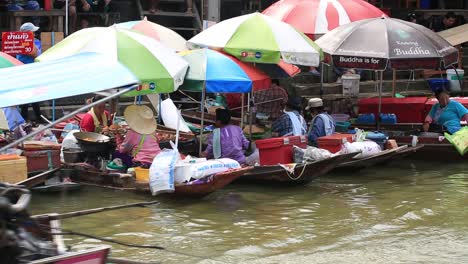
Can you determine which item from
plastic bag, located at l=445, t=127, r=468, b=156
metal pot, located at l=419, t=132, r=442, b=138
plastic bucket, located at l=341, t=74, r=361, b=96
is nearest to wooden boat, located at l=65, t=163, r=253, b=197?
plastic bag, located at l=445, t=127, r=468, b=156

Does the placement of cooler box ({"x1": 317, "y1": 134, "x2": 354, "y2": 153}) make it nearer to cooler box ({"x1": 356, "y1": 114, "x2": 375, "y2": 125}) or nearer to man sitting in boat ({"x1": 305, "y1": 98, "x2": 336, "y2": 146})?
man sitting in boat ({"x1": 305, "y1": 98, "x2": 336, "y2": 146})

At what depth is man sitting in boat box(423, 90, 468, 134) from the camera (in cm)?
1441

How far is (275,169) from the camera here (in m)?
11.8

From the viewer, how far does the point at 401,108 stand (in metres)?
15.7

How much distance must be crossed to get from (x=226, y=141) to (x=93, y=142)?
1923 millimetres

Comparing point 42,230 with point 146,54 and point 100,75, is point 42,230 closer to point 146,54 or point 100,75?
point 100,75

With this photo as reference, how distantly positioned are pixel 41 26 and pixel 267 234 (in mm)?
9914

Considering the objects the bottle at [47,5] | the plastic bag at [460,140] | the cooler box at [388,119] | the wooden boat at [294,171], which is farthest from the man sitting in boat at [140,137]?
the bottle at [47,5]

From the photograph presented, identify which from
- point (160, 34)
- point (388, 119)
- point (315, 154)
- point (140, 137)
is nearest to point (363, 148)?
point (315, 154)

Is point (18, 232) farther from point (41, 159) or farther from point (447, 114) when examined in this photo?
point (447, 114)

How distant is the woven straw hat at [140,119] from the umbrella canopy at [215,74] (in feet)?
2.84

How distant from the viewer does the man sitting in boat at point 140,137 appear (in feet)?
37.5

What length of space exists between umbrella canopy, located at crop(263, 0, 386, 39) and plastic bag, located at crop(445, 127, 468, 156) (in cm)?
341

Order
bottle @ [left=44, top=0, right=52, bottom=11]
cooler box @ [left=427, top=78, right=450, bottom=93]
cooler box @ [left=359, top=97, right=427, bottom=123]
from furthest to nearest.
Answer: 1. cooler box @ [left=427, top=78, right=450, bottom=93]
2. bottle @ [left=44, top=0, right=52, bottom=11]
3. cooler box @ [left=359, top=97, right=427, bottom=123]
